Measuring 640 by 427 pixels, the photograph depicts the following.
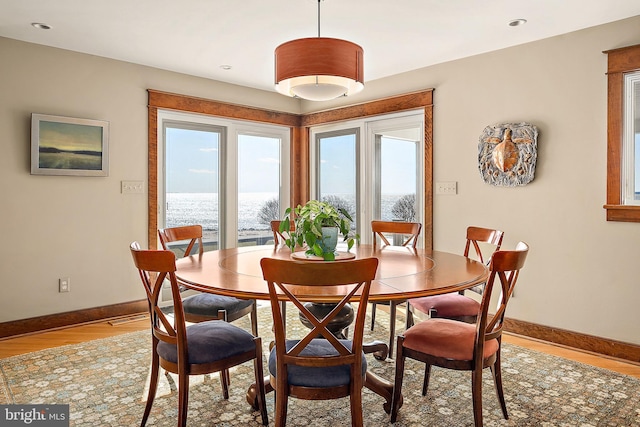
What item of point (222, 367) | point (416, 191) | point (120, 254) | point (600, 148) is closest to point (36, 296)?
point (120, 254)

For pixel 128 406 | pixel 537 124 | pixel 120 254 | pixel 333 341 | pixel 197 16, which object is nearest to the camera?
pixel 333 341

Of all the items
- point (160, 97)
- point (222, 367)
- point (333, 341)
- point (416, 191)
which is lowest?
point (222, 367)

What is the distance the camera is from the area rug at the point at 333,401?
2.22 metres

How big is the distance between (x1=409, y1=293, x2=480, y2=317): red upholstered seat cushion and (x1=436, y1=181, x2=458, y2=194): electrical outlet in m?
1.50

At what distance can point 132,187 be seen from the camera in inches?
161

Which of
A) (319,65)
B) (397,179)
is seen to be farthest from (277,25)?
(397,179)

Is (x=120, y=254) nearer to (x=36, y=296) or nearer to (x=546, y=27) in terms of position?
(x=36, y=296)

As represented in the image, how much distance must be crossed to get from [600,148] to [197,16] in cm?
301

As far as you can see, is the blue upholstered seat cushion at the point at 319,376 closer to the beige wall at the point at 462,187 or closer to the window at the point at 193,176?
the beige wall at the point at 462,187

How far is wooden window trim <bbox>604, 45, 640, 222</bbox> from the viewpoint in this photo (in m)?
3.04

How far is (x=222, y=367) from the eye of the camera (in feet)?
6.46

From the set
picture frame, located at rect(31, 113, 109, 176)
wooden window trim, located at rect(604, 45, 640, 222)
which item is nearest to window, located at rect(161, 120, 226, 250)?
picture frame, located at rect(31, 113, 109, 176)

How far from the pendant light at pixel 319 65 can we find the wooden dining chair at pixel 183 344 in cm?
123

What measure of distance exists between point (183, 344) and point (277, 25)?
232cm
